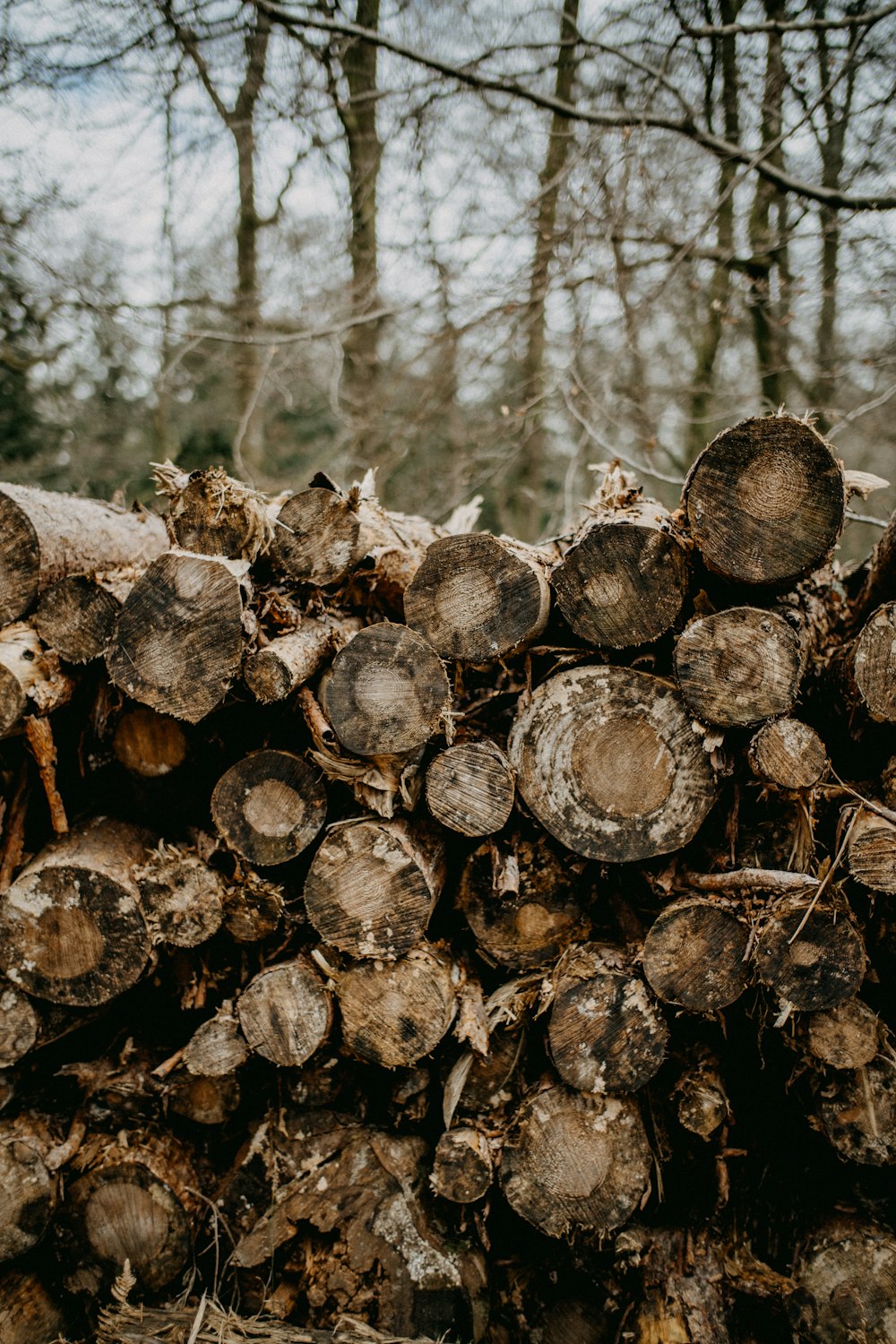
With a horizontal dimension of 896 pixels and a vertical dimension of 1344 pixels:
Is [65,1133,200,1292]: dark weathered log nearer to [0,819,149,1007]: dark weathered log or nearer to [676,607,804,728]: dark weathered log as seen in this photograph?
[0,819,149,1007]: dark weathered log

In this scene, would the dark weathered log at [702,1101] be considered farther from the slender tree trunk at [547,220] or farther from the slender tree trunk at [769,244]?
the slender tree trunk at [769,244]

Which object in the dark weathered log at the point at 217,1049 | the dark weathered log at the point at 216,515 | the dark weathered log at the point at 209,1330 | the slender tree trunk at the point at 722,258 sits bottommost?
the dark weathered log at the point at 209,1330

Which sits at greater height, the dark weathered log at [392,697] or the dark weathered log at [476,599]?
the dark weathered log at [476,599]

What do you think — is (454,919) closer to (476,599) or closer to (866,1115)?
(476,599)

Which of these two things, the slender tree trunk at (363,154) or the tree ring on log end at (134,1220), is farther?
the slender tree trunk at (363,154)

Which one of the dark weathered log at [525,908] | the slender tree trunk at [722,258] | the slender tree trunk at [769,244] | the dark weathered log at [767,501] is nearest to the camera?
the dark weathered log at [767,501]

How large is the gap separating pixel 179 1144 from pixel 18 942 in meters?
0.91

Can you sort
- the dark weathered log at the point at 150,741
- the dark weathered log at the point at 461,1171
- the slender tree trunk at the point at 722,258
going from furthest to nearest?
1. the slender tree trunk at the point at 722,258
2. the dark weathered log at the point at 150,741
3. the dark weathered log at the point at 461,1171

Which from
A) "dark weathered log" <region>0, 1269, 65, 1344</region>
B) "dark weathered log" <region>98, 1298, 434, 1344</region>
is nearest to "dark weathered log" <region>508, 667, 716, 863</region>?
"dark weathered log" <region>98, 1298, 434, 1344</region>

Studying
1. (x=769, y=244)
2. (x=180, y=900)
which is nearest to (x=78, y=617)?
(x=180, y=900)

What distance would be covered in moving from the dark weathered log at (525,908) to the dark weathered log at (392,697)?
503 mm

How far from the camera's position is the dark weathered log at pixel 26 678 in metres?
2.07

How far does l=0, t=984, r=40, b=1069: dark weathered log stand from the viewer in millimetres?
2336

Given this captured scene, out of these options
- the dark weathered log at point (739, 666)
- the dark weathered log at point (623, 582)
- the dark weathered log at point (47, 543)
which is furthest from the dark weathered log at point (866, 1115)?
the dark weathered log at point (47, 543)
